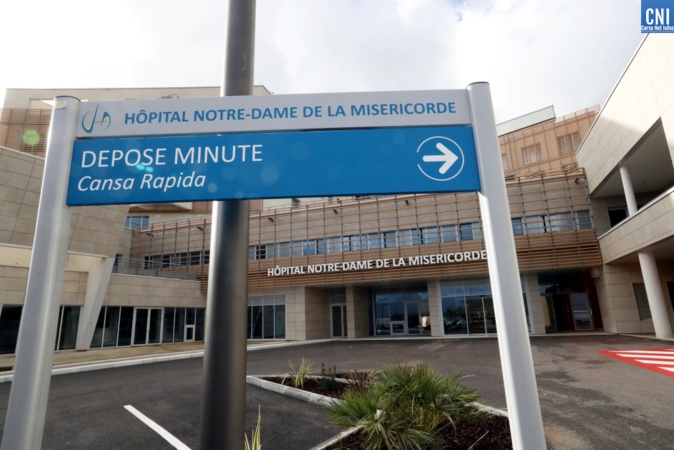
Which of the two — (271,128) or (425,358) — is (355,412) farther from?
(425,358)

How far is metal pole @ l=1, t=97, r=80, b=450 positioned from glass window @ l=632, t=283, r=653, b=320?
28.5m

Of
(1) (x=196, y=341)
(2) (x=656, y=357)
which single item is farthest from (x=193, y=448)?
(1) (x=196, y=341)

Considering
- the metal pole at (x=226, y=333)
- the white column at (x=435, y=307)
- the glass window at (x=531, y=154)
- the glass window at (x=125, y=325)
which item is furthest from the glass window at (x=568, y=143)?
the metal pole at (x=226, y=333)

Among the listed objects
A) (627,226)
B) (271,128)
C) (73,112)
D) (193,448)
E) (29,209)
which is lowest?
(193,448)

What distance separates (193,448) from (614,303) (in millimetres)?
25722

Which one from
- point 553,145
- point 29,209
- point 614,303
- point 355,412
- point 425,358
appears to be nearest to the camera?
point 355,412

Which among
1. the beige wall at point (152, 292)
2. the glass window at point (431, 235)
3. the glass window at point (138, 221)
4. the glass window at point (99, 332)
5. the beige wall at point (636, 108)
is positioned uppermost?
the glass window at point (138, 221)

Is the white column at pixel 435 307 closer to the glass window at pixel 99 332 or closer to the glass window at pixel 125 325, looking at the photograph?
the glass window at pixel 125 325

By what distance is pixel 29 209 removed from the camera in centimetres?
2012

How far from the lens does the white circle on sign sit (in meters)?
3.82

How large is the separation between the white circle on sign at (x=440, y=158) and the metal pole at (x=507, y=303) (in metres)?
0.21

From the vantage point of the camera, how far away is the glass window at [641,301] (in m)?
23.3

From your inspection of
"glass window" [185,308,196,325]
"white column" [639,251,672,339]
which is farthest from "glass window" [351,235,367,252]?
"white column" [639,251,672,339]

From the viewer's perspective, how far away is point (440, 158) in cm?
387
